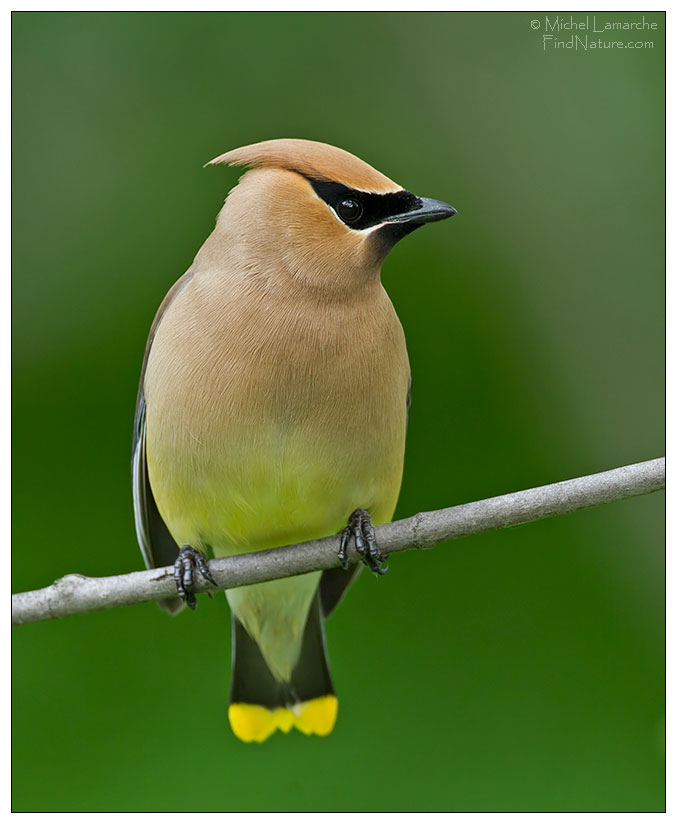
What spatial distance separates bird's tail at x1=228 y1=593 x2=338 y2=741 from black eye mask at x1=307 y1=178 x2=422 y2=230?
1.69 metres

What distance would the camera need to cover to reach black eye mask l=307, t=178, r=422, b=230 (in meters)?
3.56

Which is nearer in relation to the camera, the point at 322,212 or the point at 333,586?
the point at 322,212

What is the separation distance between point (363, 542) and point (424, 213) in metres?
1.00

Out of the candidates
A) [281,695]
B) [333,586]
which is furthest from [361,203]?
[281,695]

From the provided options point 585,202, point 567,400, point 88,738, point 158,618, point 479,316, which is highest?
point 585,202

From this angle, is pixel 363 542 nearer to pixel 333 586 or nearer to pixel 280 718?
pixel 333 586

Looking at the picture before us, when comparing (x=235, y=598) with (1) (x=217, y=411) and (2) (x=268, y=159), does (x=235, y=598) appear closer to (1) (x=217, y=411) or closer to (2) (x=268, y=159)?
(1) (x=217, y=411)

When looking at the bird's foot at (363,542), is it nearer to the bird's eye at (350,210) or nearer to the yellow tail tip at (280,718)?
the bird's eye at (350,210)

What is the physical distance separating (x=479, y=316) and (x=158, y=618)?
170 cm

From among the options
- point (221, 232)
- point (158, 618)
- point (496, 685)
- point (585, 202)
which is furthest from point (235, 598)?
point (585, 202)

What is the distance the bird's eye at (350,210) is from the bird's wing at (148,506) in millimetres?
578

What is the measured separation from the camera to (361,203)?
3.58 metres

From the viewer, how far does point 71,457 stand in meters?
4.50
